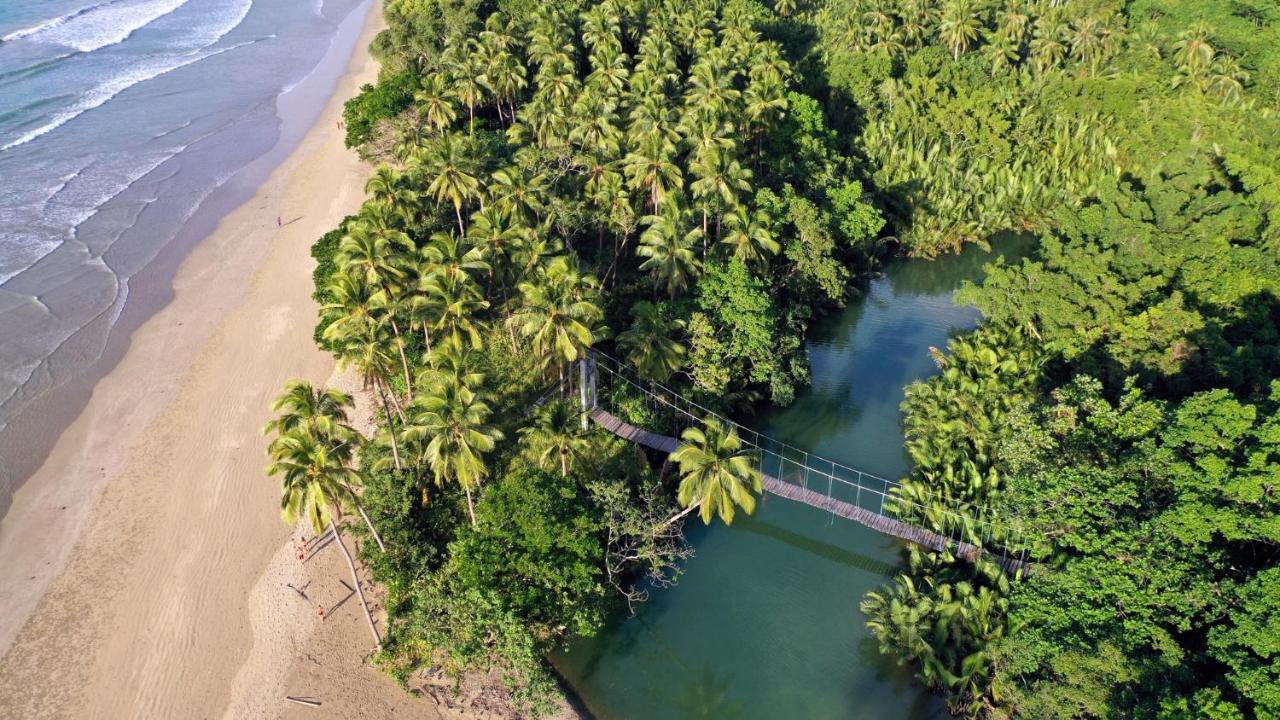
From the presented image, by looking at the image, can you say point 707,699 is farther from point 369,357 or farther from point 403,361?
point 403,361

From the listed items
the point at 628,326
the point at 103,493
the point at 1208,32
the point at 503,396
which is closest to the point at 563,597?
the point at 503,396

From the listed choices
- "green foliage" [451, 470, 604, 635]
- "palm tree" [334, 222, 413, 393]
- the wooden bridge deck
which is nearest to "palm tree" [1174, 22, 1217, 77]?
the wooden bridge deck

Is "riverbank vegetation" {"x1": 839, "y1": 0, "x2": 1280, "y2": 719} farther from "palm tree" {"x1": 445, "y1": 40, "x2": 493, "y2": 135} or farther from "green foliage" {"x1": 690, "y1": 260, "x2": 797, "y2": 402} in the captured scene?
"palm tree" {"x1": 445, "y1": 40, "x2": 493, "y2": 135}

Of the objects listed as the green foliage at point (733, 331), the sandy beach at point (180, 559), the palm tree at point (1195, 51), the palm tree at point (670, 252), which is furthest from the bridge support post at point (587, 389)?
the palm tree at point (1195, 51)

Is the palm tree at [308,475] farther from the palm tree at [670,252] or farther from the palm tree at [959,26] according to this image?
the palm tree at [959,26]

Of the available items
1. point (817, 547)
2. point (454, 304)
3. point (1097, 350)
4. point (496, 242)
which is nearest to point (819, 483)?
point (817, 547)

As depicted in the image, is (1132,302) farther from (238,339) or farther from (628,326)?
(238,339)
